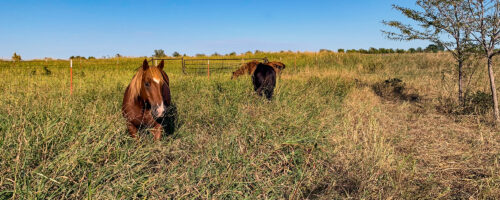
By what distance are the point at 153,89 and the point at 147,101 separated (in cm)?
46

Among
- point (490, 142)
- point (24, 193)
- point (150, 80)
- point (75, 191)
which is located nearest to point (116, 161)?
point (75, 191)

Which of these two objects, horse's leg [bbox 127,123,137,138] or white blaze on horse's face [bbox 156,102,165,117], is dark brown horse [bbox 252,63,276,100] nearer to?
horse's leg [bbox 127,123,137,138]

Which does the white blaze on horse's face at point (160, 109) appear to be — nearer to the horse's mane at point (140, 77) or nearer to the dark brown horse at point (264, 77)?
the horse's mane at point (140, 77)

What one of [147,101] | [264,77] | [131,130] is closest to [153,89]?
[147,101]

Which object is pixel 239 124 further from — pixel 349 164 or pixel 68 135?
pixel 68 135

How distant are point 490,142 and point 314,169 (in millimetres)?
3286

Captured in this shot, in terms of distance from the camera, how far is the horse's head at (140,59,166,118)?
337 centimetres

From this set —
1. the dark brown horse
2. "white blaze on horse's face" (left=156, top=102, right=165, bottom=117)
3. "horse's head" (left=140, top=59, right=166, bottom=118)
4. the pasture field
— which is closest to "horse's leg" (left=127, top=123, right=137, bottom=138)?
the pasture field

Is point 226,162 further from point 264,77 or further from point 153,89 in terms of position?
point 264,77

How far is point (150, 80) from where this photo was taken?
140 inches

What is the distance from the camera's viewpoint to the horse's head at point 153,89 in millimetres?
3365

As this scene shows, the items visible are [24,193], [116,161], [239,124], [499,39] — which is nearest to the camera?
[24,193]

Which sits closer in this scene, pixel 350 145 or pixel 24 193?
pixel 24 193

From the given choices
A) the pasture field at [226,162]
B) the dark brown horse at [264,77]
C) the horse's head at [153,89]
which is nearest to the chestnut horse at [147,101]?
the horse's head at [153,89]
